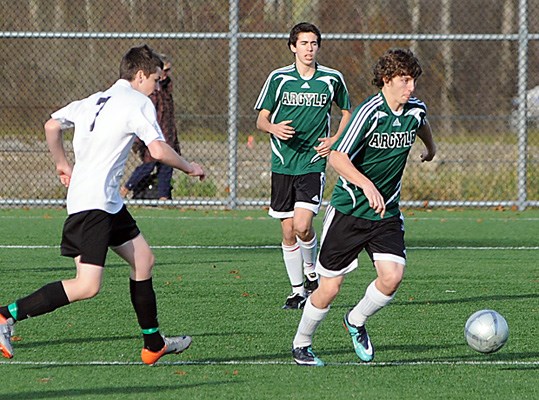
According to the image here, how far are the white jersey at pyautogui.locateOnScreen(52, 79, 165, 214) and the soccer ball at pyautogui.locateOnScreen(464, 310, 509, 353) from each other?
1929mm

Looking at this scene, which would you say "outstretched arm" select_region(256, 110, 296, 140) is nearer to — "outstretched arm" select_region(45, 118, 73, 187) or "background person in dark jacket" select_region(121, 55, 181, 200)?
"outstretched arm" select_region(45, 118, 73, 187)

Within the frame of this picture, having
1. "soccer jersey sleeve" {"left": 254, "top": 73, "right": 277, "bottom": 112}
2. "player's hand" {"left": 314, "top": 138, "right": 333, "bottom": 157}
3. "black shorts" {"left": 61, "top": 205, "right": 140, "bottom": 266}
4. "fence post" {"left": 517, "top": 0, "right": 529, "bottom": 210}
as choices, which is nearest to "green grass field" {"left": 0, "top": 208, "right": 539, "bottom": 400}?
"black shorts" {"left": 61, "top": 205, "right": 140, "bottom": 266}

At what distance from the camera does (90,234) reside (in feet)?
20.3

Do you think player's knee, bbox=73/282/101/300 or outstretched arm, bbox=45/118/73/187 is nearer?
player's knee, bbox=73/282/101/300

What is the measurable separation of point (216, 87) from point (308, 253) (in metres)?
7.97

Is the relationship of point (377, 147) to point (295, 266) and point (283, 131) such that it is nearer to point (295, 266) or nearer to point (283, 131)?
point (283, 131)

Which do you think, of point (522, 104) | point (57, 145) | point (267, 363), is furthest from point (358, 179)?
point (522, 104)

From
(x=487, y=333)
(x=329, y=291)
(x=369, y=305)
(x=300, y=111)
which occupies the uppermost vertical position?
(x=300, y=111)

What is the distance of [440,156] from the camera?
18078 mm

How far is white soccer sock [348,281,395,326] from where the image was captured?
6.55m

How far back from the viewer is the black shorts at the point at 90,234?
20.3ft

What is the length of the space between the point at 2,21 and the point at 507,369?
11030mm

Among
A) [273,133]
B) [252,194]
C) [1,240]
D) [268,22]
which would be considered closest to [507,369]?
[273,133]

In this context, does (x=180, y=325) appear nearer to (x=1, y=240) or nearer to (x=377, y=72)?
(x=377, y=72)
